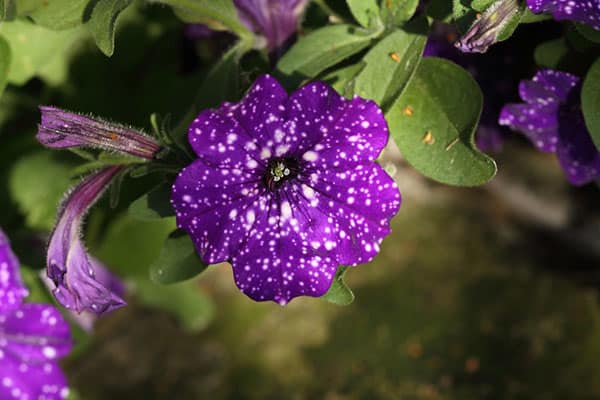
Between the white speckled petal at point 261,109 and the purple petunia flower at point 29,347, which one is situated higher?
the white speckled petal at point 261,109

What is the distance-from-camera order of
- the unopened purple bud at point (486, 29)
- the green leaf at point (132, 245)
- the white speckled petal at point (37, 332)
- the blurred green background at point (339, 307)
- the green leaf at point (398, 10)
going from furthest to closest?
the green leaf at point (132, 245)
the blurred green background at point (339, 307)
the white speckled petal at point (37, 332)
the green leaf at point (398, 10)
the unopened purple bud at point (486, 29)

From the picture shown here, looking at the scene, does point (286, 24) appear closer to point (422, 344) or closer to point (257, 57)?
point (257, 57)

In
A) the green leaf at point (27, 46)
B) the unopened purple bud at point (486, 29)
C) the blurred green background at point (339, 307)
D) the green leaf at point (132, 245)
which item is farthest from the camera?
the green leaf at point (132, 245)

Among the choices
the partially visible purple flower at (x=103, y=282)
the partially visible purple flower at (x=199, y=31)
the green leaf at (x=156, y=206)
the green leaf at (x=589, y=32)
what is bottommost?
the partially visible purple flower at (x=103, y=282)

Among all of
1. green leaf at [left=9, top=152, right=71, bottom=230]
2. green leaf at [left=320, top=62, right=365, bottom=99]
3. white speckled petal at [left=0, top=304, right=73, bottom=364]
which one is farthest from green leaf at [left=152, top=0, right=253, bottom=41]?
green leaf at [left=9, top=152, right=71, bottom=230]

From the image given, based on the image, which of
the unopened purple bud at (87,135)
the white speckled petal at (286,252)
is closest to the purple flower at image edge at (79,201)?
the unopened purple bud at (87,135)

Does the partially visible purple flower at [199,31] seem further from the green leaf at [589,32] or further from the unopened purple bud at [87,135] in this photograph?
the green leaf at [589,32]

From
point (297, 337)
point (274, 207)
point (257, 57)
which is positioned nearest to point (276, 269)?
point (274, 207)

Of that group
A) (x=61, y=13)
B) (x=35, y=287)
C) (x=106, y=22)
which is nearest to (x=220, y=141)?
(x=106, y=22)
